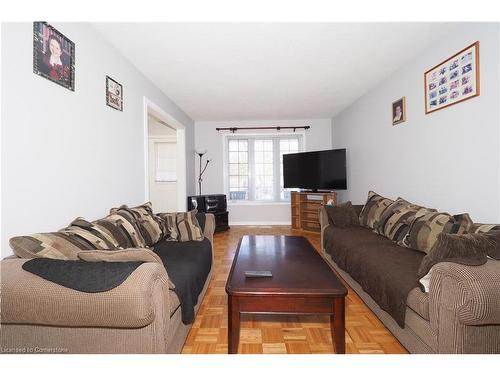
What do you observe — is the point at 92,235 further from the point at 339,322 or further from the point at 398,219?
the point at 398,219

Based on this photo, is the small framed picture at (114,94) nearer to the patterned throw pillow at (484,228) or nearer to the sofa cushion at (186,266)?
the sofa cushion at (186,266)

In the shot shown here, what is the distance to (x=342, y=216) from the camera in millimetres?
3277

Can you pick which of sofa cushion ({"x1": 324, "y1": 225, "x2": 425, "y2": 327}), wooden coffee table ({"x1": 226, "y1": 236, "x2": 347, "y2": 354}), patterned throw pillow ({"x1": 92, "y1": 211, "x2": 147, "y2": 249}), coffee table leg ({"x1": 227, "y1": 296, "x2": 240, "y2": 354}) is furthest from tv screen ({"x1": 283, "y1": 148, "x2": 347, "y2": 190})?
coffee table leg ({"x1": 227, "y1": 296, "x2": 240, "y2": 354})

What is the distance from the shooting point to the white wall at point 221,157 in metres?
5.77

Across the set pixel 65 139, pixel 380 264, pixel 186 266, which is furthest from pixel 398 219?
pixel 65 139

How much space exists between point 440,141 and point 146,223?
9.55 ft

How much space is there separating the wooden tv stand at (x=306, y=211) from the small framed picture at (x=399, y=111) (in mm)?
1999

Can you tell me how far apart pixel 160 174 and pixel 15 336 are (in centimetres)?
551

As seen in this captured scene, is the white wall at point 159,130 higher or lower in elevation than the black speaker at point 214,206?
higher

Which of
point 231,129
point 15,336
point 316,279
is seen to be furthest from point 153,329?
point 231,129

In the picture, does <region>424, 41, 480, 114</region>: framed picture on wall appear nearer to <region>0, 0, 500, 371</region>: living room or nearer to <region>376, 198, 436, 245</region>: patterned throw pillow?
<region>0, 0, 500, 371</region>: living room

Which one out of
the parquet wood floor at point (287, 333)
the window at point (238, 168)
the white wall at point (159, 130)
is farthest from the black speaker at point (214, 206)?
the parquet wood floor at point (287, 333)

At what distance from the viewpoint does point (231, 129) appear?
5688 mm
